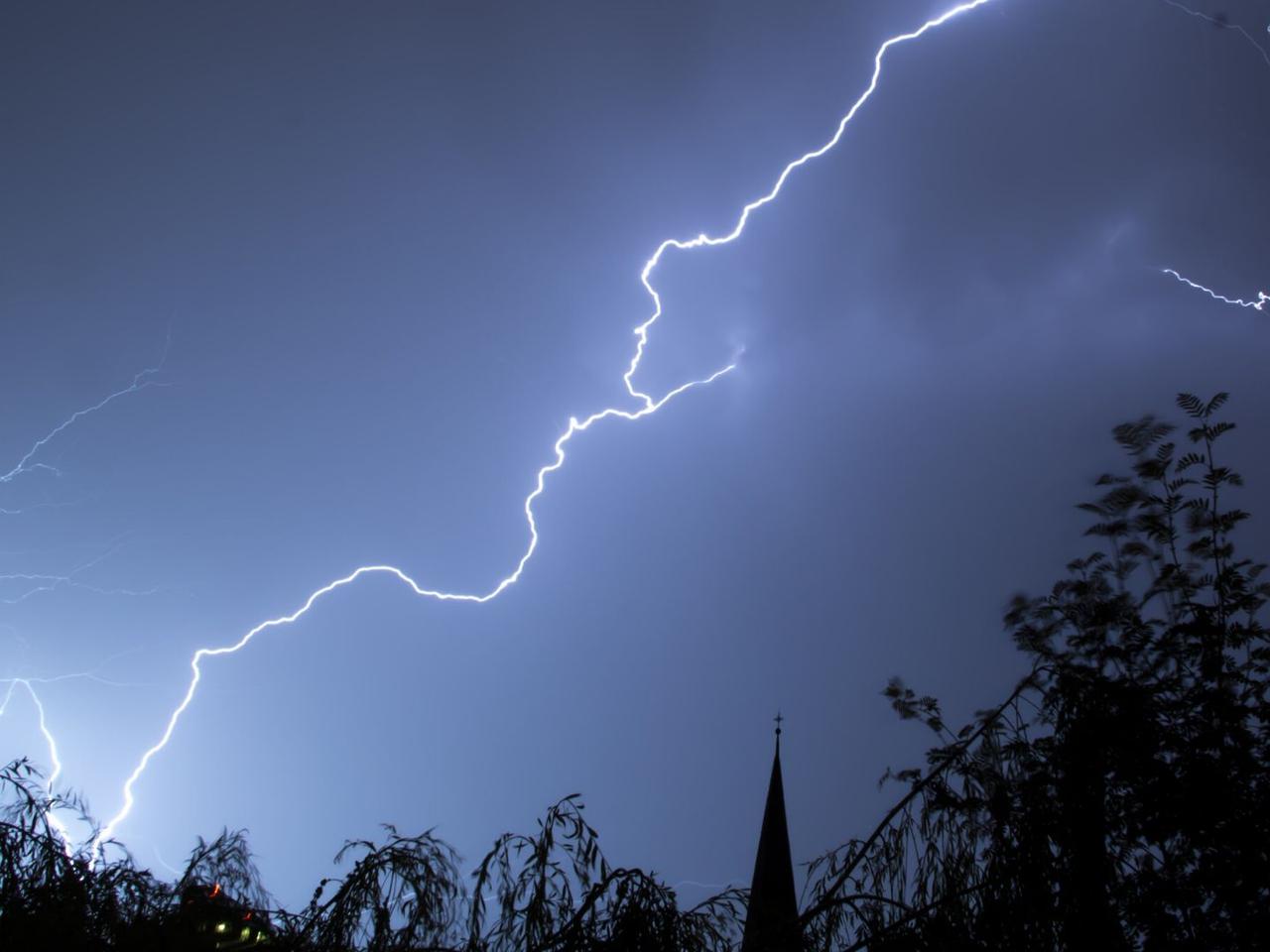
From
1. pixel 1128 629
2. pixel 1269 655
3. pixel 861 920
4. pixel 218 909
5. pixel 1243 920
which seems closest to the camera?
pixel 1243 920

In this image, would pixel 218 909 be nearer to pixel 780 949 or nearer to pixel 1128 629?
pixel 780 949

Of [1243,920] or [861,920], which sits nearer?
[1243,920]

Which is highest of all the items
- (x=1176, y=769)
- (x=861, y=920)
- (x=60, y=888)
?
(x=1176, y=769)

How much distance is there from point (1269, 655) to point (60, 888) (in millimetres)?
4966

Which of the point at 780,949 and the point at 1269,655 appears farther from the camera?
the point at 1269,655

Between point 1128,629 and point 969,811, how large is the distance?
162cm

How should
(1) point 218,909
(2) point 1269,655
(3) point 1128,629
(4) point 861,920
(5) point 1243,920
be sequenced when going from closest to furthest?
1. (5) point 1243,920
2. (4) point 861,920
3. (1) point 218,909
4. (3) point 1128,629
5. (2) point 1269,655

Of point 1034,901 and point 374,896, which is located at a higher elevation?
point 1034,901

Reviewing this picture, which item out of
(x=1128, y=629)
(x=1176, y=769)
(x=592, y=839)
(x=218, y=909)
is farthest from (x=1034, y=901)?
(x=218, y=909)

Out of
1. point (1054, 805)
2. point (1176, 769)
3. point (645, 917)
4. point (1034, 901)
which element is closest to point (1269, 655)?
point (1176, 769)

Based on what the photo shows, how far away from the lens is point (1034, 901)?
85.0 inches

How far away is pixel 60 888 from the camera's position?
2.45 m

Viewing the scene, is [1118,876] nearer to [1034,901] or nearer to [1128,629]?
[1034,901]

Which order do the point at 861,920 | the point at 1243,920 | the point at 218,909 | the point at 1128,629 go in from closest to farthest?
the point at 1243,920 < the point at 861,920 < the point at 218,909 < the point at 1128,629
